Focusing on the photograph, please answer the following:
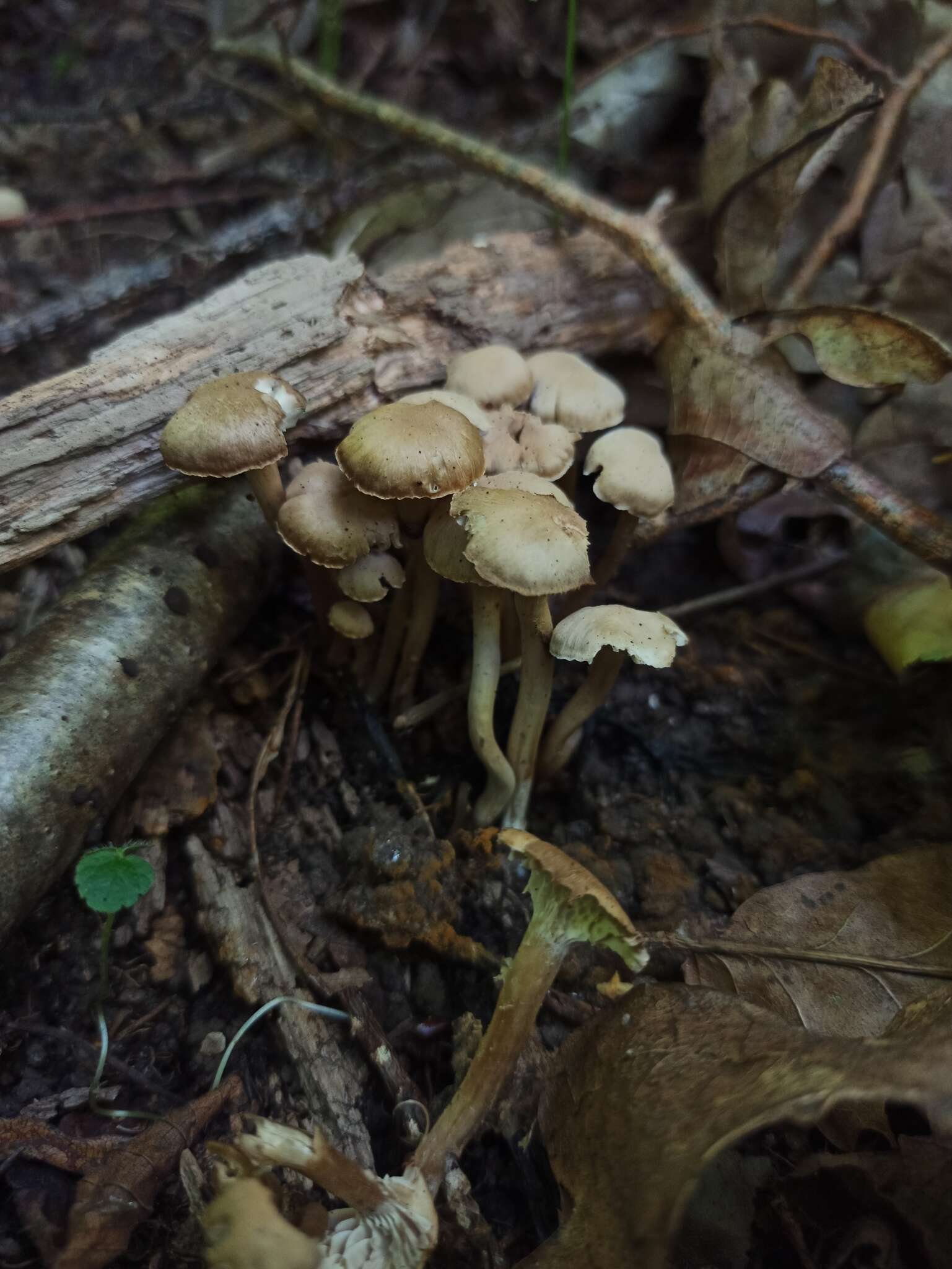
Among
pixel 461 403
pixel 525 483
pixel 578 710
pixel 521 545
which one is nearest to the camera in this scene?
pixel 521 545

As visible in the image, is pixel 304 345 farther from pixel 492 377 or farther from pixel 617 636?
pixel 617 636

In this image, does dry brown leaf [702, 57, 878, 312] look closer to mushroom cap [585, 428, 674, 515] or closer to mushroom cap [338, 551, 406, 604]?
mushroom cap [585, 428, 674, 515]

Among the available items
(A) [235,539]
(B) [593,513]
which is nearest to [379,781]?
(A) [235,539]

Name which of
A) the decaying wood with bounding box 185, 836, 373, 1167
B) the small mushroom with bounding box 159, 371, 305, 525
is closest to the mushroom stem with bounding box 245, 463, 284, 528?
the small mushroom with bounding box 159, 371, 305, 525

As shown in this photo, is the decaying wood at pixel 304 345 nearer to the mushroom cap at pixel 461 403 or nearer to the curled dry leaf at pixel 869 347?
the mushroom cap at pixel 461 403

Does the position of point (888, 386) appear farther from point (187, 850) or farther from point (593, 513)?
point (187, 850)

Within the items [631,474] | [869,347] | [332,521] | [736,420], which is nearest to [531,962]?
[332,521]

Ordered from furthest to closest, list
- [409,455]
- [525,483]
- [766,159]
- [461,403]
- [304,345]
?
1. [766,159]
2. [304,345]
3. [461,403]
4. [525,483]
5. [409,455]
